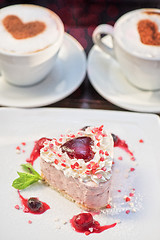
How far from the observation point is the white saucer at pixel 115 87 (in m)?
2.42

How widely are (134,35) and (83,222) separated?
1163 millimetres

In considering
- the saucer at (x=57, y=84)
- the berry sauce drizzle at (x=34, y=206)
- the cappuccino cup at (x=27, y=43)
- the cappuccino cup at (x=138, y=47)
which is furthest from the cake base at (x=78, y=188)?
the cappuccino cup at (x=138, y=47)

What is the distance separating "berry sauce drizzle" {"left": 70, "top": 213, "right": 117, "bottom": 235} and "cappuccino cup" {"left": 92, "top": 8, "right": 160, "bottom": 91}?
960mm

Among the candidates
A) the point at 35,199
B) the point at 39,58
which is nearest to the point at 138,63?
the point at 39,58

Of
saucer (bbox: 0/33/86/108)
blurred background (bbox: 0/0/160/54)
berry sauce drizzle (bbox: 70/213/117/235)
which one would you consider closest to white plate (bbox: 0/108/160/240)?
berry sauce drizzle (bbox: 70/213/117/235)

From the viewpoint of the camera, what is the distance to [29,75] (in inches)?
95.1

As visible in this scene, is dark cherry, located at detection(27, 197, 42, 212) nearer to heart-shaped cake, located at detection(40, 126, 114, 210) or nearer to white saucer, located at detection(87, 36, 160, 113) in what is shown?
heart-shaped cake, located at detection(40, 126, 114, 210)

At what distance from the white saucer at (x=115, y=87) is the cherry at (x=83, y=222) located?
796mm

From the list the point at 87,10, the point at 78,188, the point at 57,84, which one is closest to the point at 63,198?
the point at 78,188

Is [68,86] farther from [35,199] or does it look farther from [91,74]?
[35,199]

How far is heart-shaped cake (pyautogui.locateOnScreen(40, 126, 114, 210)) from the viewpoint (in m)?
1.83

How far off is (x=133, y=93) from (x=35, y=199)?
38.7 inches

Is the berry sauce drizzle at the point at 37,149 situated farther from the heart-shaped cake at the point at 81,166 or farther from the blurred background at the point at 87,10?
the blurred background at the point at 87,10

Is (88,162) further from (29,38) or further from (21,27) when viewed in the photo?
(21,27)
